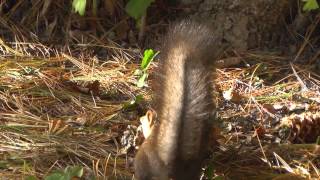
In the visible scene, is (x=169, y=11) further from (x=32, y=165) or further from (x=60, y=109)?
(x=32, y=165)

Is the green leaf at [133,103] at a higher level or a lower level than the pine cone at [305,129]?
higher

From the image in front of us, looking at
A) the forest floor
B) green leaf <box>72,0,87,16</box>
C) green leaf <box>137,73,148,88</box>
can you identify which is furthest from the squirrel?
green leaf <box>72,0,87,16</box>

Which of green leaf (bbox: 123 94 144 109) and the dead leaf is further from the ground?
green leaf (bbox: 123 94 144 109)

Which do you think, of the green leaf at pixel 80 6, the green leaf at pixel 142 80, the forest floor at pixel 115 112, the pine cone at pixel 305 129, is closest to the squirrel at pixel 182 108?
the forest floor at pixel 115 112

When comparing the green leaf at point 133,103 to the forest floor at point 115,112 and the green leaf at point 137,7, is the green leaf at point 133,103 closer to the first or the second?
the forest floor at point 115,112

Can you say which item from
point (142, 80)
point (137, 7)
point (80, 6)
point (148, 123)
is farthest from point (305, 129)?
point (80, 6)

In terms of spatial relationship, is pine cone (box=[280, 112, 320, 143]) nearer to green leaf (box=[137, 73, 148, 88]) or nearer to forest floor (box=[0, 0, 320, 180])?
forest floor (box=[0, 0, 320, 180])

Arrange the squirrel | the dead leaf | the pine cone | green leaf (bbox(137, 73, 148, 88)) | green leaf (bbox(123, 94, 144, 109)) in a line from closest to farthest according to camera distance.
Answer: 1. the squirrel
2. the dead leaf
3. the pine cone
4. green leaf (bbox(123, 94, 144, 109))
5. green leaf (bbox(137, 73, 148, 88))

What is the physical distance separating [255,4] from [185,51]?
1.46 m

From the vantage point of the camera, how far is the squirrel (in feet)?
6.57

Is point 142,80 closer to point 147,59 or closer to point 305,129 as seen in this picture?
point 147,59

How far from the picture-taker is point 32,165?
2393mm

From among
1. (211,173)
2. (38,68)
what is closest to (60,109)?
(38,68)

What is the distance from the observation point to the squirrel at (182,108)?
2.00 metres
